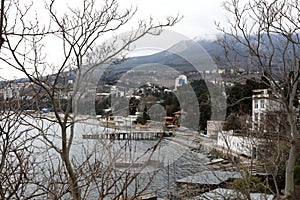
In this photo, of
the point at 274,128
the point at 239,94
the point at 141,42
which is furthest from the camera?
the point at 239,94

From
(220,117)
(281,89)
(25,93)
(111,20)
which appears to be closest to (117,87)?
(111,20)

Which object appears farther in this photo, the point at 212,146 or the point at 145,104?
the point at 212,146

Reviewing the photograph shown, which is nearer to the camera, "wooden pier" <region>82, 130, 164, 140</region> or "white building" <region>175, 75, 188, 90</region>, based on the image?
"wooden pier" <region>82, 130, 164, 140</region>

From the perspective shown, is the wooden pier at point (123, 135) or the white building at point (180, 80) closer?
the wooden pier at point (123, 135)

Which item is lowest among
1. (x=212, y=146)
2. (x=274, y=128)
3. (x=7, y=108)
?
(x=212, y=146)

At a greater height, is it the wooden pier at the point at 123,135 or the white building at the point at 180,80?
the white building at the point at 180,80

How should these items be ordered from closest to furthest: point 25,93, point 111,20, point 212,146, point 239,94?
point 25,93 → point 111,20 → point 239,94 → point 212,146

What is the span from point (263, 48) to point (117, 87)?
2209mm

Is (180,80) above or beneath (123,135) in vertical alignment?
above

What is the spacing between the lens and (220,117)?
21.5 ft

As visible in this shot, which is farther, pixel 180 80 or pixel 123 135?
pixel 180 80

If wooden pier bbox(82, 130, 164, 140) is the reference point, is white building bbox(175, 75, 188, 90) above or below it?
above

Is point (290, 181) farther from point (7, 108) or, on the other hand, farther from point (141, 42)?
point (7, 108)

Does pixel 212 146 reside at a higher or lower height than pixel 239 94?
lower
